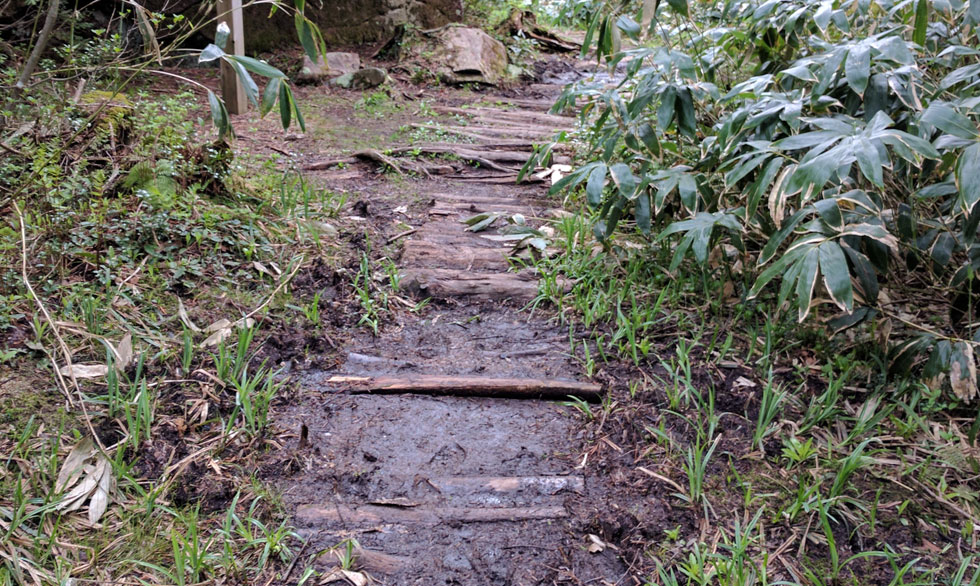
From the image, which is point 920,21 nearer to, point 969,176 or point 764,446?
point 969,176

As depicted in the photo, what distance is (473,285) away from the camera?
351cm

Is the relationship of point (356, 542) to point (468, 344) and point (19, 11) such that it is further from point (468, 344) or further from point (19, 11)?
point (19, 11)

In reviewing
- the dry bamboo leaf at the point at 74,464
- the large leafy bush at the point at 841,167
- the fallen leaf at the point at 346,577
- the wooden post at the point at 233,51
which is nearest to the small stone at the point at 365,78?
the wooden post at the point at 233,51

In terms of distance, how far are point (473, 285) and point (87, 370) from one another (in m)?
1.70

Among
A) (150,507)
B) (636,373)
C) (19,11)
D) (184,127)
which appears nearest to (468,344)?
(636,373)

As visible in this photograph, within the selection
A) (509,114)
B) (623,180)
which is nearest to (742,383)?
(623,180)

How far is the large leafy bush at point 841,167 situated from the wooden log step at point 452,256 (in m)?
0.66

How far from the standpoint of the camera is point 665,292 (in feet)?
10.2

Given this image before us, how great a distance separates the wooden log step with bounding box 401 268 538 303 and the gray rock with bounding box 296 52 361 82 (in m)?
4.15

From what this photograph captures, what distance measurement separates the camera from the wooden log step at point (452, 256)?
3.73m

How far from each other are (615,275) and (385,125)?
3.35 meters

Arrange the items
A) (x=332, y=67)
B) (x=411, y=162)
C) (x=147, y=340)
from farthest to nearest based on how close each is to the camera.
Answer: (x=332, y=67) → (x=411, y=162) → (x=147, y=340)

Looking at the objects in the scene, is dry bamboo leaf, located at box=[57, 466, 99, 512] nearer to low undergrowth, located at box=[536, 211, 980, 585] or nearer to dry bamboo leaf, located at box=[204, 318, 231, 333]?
dry bamboo leaf, located at box=[204, 318, 231, 333]

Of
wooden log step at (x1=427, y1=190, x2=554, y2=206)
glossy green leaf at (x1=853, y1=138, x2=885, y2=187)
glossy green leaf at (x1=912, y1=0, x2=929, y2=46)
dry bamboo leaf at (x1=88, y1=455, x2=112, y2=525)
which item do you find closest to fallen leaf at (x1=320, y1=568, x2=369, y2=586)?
dry bamboo leaf at (x1=88, y1=455, x2=112, y2=525)
